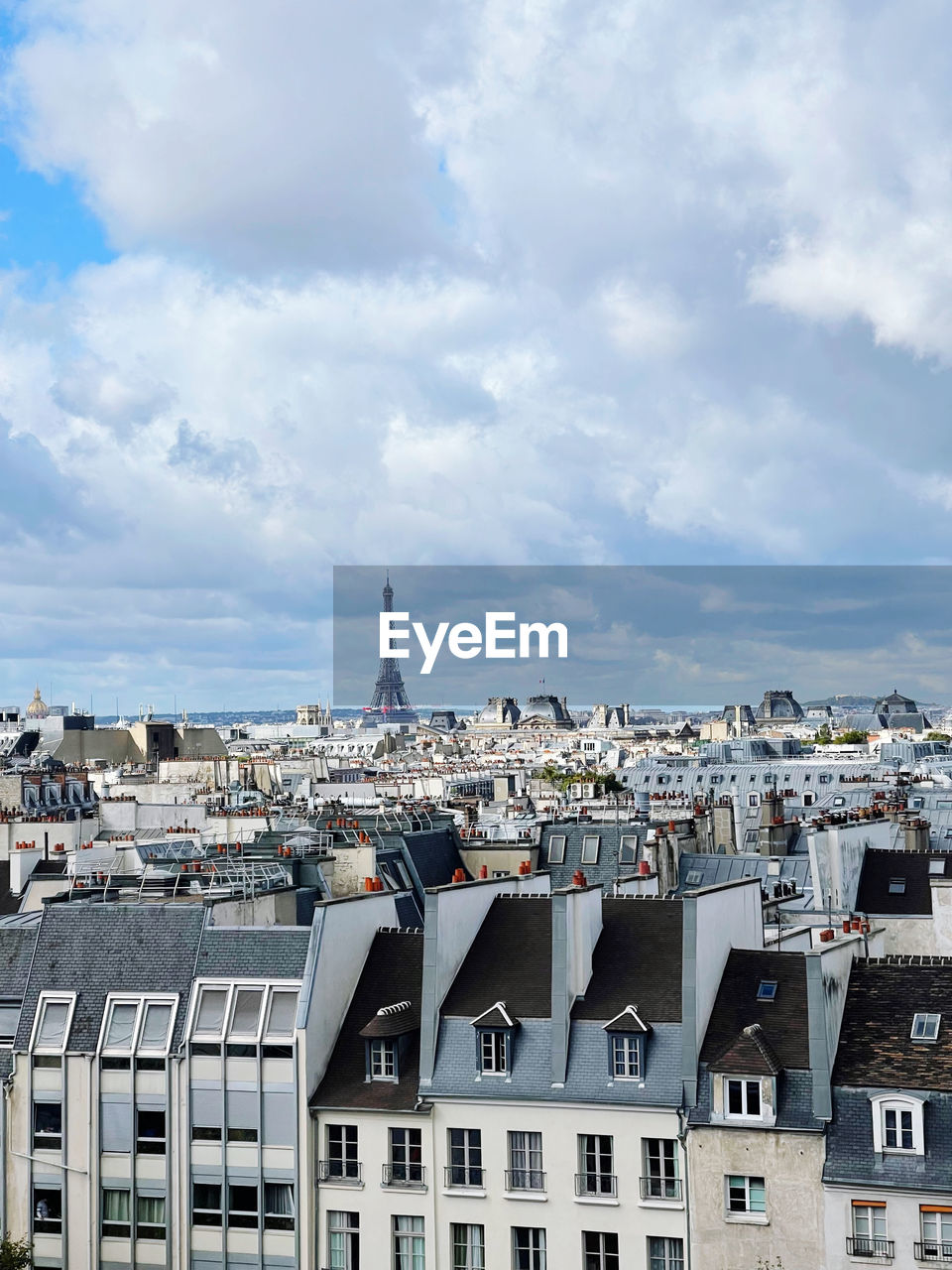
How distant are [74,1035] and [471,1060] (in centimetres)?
646

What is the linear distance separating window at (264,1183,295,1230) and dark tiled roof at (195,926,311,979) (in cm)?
314

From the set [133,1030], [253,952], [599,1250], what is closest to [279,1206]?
[133,1030]

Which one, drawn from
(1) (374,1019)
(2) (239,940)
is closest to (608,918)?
(1) (374,1019)

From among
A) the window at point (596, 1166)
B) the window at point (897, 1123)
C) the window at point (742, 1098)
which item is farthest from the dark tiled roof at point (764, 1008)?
the window at point (596, 1166)

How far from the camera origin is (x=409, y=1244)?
24.2 m

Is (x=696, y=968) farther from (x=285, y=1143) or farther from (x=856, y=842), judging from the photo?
(x=856, y=842)

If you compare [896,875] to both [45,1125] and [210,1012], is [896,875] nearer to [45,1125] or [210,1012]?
[210,1012]

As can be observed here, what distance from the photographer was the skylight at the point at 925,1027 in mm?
23266

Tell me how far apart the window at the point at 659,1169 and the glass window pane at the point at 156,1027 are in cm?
773

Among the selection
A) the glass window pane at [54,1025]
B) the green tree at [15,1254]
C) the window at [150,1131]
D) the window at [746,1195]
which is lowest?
the green tree at [15,1254]

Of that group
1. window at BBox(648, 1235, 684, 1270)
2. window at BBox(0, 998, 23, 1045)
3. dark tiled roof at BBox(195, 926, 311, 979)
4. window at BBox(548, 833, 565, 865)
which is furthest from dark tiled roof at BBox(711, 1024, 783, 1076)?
window at BBox(548, 833, 565, 865)

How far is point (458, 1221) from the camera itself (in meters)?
23.9

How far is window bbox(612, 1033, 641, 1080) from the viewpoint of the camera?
2369cm

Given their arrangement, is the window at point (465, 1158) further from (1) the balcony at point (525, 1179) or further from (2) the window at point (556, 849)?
(2) the window at point (556, 849)
